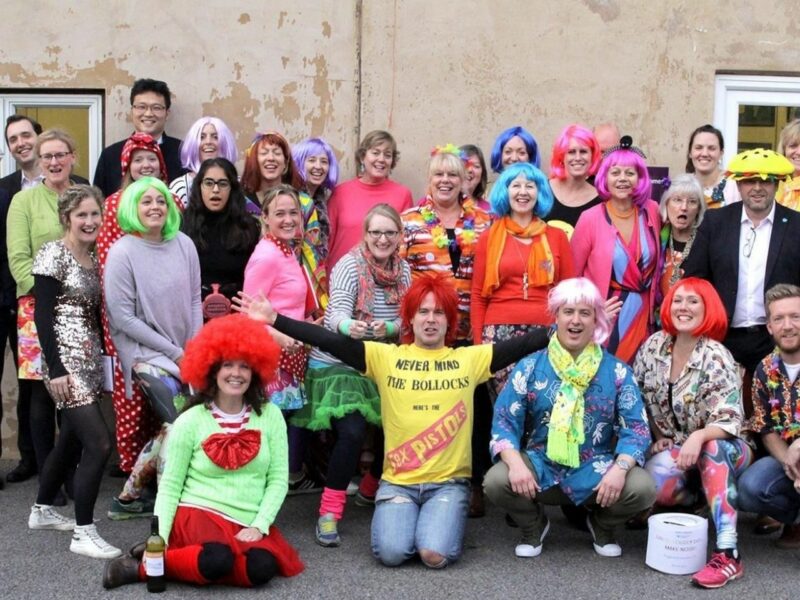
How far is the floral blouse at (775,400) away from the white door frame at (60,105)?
4.52 m

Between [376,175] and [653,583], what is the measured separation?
9.64ft

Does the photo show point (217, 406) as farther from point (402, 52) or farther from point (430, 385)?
point (402, 52)

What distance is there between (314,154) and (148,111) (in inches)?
46.5

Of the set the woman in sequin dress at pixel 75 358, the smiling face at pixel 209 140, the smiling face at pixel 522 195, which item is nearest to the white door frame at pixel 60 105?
the smiling face at pixel 209 140

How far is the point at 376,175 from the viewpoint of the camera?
21.3ft

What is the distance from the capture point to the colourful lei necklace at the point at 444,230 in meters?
5.98

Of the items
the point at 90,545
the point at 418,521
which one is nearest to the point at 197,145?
the point at 90,545

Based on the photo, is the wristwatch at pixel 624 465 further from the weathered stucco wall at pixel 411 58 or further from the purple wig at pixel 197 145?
the purple wig at pixel 197 145

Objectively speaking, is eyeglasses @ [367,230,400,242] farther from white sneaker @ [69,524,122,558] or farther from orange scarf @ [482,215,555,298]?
white sneaker @ [69,524,122,558]

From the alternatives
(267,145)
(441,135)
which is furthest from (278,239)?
(441,135)

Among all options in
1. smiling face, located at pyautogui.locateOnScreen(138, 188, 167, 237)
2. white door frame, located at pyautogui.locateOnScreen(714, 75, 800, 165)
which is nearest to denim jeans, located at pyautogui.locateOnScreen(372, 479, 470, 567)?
smiling face, located at pyautogui.locateOnScreen(138, 188, 167, 237)

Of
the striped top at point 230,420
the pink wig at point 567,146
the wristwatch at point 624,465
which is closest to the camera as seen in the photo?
the striped top at point 230,420

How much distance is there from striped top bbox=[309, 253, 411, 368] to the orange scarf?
18.0 inches

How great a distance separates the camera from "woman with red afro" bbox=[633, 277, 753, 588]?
201 inches
